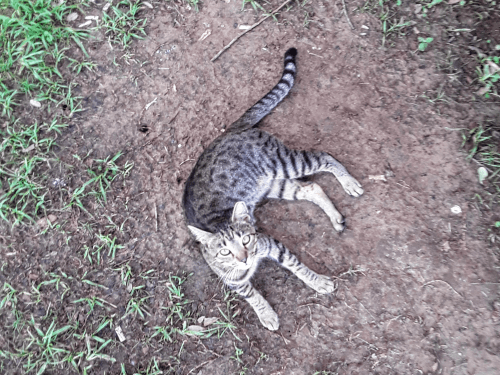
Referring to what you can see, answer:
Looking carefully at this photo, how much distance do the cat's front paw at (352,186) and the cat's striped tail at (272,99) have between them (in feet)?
3.47

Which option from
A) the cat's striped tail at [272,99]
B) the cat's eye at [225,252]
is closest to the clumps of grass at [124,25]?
the cat's striped tail at [272,99]

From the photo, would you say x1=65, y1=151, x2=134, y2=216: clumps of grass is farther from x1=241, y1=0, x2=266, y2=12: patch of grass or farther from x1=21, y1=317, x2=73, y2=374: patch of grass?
x1=241, y1=0, x2=266, y2=12: patch of grass

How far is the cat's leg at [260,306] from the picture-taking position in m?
3.31

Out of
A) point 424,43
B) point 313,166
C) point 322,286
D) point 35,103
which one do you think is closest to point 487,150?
point 424,43

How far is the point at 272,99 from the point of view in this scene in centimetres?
376

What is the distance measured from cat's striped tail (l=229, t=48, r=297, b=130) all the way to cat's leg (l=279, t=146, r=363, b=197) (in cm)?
47

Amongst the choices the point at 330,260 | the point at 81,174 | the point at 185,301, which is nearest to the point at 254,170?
the point at 330,260

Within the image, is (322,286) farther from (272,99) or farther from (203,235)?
(272,99)

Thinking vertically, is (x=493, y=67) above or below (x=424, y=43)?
below

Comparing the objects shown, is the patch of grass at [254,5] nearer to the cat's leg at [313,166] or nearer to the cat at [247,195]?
the cat at [247,195]

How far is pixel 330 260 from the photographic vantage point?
3.50m

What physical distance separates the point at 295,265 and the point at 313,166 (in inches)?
38.8

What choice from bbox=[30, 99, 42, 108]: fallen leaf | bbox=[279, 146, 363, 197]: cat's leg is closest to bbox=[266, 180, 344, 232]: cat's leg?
bbox=[279, 146, 363, 197]: cat's leg

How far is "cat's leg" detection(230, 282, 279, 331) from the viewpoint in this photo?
10.9ft
